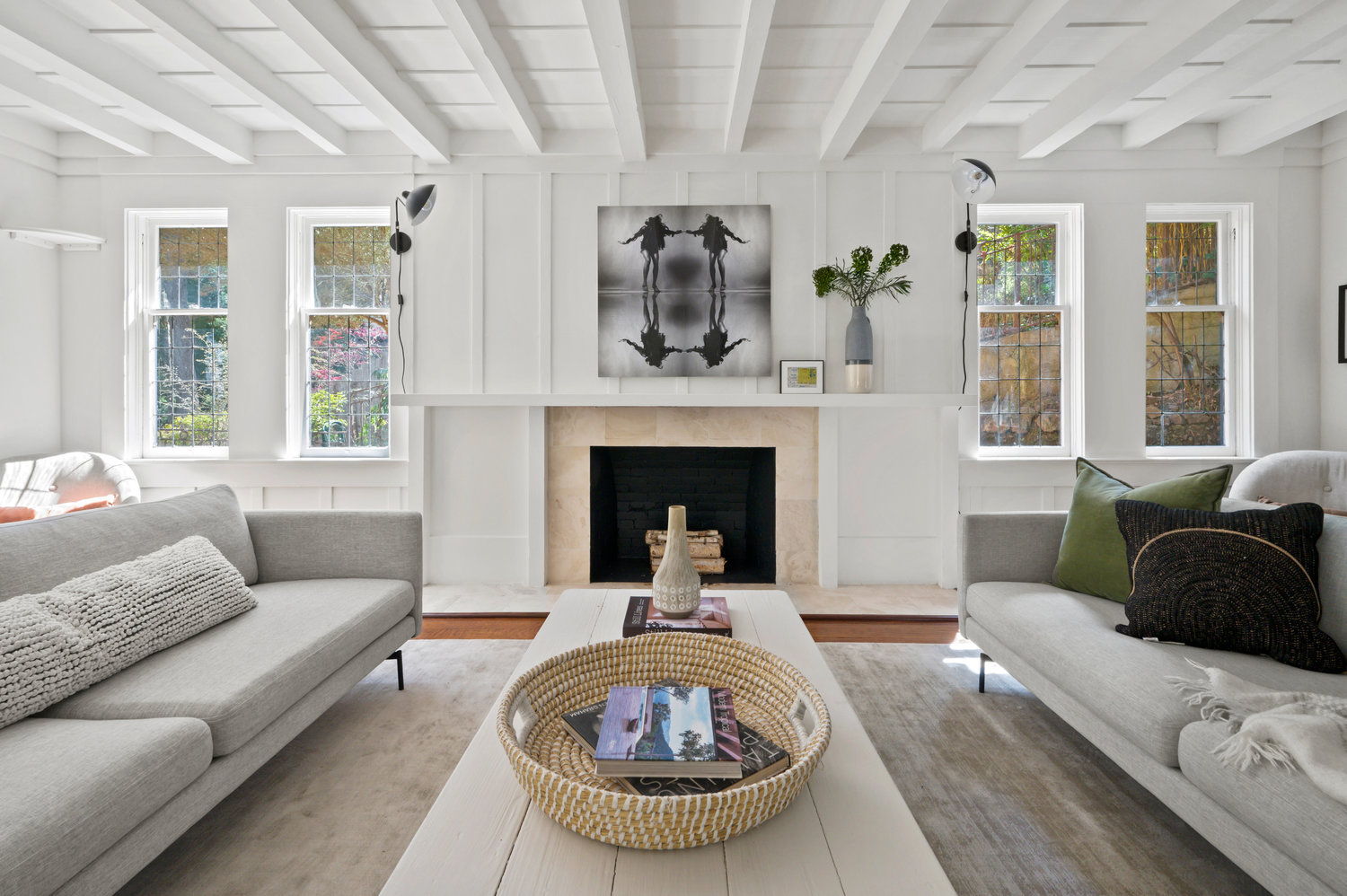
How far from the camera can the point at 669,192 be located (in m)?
3.56

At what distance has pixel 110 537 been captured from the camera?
6.01 ft

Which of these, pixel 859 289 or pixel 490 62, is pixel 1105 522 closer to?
pixel 859 289

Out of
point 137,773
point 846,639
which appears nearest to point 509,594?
point 846,639

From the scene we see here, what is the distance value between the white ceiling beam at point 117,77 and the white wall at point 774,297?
0.28 metres

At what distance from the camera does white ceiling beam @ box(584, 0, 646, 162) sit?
85.5 inches

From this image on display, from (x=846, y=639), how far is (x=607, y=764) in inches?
84.2

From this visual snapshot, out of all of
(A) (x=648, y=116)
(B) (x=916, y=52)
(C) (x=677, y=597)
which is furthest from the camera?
(A) (x=648, y=116)

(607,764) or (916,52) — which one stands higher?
(916,52)

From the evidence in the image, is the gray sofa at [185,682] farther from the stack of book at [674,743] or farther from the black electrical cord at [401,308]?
the black electrical cord at [401,308]

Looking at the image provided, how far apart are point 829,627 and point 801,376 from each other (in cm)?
135

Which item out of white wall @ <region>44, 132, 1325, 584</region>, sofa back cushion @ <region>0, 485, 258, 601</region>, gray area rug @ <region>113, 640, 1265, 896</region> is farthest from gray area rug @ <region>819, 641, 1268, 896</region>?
sofa back cushion @ <region>0, 485, 258, 601</region>

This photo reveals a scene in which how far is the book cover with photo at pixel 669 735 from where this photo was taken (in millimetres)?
979

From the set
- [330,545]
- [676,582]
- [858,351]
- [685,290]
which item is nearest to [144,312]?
[330,545]

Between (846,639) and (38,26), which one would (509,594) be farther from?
(38,26)
